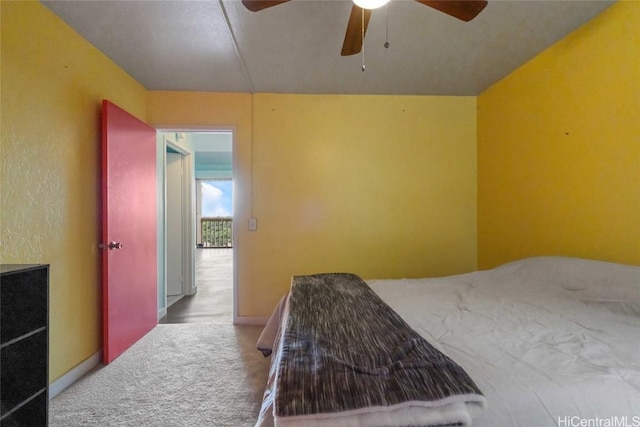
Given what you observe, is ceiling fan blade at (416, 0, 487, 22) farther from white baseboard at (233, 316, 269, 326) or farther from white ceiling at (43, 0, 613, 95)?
white baseboard at (233, 316, 269, 326)

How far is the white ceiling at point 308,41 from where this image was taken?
1671 mm

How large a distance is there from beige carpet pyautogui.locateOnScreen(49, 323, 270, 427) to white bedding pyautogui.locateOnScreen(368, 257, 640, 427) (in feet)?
3.63

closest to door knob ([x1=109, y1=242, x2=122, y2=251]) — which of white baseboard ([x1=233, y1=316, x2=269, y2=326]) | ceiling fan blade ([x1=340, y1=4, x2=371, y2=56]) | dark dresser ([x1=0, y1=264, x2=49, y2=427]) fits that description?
dark dresser ([x1=0, y1=264, x2=49, y2=427])

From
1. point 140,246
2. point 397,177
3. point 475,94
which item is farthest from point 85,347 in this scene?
point 475,94

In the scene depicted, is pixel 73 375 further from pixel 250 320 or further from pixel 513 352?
pixel 513 352

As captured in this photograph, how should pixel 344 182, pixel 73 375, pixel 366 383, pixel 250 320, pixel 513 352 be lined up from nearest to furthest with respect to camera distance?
pixel 366 383, pixel 513 352, pixel 73 375, pixel 250 320, pixel 344 182

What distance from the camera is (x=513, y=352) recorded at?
929 mm

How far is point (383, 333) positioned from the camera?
102cm

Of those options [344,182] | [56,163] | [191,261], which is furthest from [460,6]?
[191,261]

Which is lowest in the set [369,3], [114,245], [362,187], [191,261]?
[191,261]

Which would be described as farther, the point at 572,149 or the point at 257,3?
the point at 572,149

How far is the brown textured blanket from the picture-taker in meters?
0.67

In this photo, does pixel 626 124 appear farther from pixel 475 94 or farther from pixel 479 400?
pixel 479 400

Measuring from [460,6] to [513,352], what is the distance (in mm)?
1497
